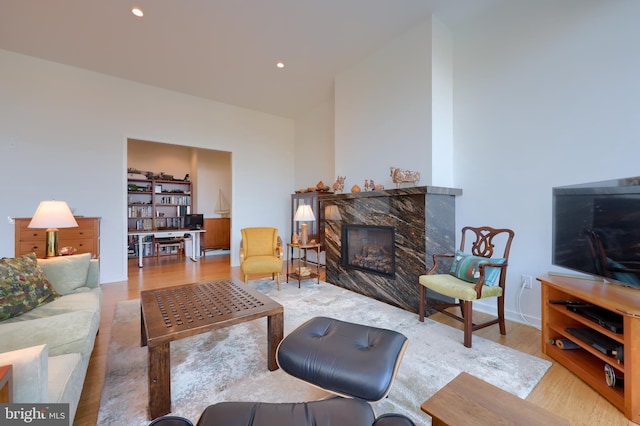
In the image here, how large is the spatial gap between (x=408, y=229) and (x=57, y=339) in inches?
117

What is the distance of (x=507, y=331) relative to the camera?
2445 millimetres

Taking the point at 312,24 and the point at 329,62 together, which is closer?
the point at 312,24

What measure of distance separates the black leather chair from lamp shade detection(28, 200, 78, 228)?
2.59m

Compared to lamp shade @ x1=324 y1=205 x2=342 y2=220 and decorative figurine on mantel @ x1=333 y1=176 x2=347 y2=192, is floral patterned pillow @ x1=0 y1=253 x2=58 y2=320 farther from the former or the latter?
decorative figurine on mantel @ x1=333 y1=176 x2=347 y2=192

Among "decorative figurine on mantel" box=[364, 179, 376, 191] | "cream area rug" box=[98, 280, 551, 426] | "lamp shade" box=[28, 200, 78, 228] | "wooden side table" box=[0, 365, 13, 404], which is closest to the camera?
"wooden side table" box=[0, 365, 13, 404]

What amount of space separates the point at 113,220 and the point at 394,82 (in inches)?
190

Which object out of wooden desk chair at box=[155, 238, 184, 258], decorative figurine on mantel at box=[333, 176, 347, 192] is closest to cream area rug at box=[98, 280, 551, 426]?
decorative figurine on mantel at box=[333, 176, 347, 192]

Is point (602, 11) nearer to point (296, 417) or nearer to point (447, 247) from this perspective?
point (447, 247)

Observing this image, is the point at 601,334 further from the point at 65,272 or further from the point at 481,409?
the point at 65,272

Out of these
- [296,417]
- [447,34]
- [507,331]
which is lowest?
[507,331]

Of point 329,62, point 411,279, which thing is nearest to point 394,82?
point 329,62

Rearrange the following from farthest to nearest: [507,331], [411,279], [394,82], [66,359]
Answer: [394,82]
[411,279]
[507,331]
[66,359]

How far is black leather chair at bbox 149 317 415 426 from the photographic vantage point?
3.15 ft

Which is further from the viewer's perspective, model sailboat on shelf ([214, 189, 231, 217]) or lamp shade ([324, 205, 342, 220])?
model sailboat on shelf ([214, 189, 231, 217])
